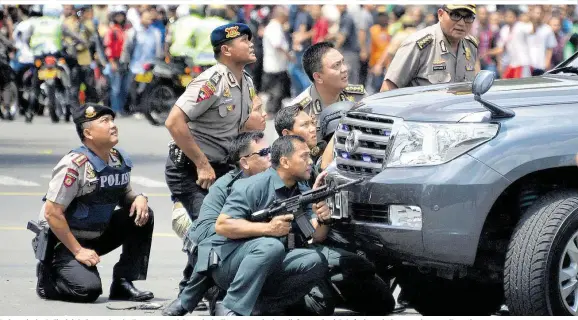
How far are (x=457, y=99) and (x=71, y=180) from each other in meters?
2.43

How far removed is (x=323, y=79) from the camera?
8.88m

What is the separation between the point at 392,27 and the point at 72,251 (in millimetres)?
16379

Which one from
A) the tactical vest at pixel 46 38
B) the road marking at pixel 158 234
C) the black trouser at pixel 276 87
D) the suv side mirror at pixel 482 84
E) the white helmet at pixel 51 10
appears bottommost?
the black trouser at pixel 276 87

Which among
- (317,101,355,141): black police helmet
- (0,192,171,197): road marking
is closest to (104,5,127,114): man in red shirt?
(0,192,171,197): road marking

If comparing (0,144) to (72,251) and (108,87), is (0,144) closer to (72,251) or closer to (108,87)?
(108,87)

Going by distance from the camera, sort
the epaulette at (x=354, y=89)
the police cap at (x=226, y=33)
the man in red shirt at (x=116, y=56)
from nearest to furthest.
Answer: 1. the police cap at (x=226, y=33)
2. the epaulette at (x=354, y=89)
3. the man in red shirt at (x=116, y=56)

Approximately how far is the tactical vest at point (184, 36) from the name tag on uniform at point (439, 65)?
11.8 metres

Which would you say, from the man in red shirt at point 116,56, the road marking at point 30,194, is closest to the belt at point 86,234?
the road marking at point 30,194

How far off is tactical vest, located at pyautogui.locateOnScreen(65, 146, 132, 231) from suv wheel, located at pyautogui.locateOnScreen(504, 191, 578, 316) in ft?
8.70

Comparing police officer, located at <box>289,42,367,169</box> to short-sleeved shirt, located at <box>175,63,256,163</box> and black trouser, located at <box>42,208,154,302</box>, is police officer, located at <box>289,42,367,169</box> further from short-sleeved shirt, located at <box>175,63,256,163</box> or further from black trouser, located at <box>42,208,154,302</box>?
black trouser, located at <box>42,208,154,302</box>

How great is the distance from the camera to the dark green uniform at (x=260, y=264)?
286 inches

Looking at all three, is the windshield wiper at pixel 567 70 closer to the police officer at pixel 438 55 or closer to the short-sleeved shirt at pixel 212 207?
the police officer at pixel 438 55

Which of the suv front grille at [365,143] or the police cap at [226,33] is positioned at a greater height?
the police cap at [226,33]

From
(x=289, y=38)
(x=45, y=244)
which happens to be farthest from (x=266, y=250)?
(x=289, y=38)
